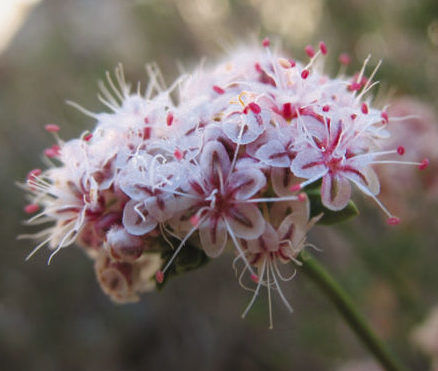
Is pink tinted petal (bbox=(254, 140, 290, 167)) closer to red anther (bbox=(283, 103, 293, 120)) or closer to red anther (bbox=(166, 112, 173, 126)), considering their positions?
red anther (bbox=(283, 103, 293, 120))

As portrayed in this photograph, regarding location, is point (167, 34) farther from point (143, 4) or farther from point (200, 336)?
point (200, 336)

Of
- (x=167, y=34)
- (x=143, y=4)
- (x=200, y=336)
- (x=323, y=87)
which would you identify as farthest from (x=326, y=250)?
(x=323, y=87)

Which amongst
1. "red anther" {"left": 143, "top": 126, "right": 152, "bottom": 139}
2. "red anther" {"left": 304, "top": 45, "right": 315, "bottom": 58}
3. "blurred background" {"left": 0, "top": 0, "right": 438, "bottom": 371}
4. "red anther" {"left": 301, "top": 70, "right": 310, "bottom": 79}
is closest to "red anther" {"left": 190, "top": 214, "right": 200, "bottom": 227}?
"red anther" {"left": 143, "top": 126, "right": 152, "bottom": 139}

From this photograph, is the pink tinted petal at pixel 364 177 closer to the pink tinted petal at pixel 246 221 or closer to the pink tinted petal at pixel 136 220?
the pink tinted petal at pixel 246 221

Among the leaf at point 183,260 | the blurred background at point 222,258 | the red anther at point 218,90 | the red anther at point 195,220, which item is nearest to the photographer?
the red anther at point 195,220

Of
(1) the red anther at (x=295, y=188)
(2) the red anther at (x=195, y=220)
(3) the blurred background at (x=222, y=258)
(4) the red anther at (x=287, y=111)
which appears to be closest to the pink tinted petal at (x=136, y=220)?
(2) the red anther at (x=195, y=220)

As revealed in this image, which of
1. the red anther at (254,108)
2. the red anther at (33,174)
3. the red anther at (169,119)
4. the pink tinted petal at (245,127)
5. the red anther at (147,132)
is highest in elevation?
the red anther at (33,174)
